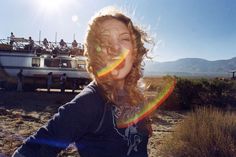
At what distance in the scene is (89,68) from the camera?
1731 mm

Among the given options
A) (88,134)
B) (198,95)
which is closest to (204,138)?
(88,134)

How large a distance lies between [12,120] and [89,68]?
347 inches

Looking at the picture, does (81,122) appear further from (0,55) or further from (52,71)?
(0,55)

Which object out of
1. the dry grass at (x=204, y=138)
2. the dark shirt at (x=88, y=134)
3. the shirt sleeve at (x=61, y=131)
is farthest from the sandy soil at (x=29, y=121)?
the shirt sleeve at (x=61, y=131)

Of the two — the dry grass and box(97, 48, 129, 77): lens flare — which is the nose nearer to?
box(97, 48, 129, 77): lens flare

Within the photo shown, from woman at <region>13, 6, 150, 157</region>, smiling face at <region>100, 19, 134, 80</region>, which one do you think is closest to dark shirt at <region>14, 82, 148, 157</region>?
woman at <region>13, 6, 150, 157</region>

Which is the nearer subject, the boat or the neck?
the neck

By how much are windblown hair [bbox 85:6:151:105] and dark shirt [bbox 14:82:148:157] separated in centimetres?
7

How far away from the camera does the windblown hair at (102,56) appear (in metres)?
1.69

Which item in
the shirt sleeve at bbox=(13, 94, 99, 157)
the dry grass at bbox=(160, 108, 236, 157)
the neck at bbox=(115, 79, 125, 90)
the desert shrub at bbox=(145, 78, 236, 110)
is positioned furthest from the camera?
the desert shrub at bbox=(145, 78, 236, 110)

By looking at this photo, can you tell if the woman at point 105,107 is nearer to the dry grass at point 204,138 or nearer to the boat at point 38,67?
the dry grass at point 204,138

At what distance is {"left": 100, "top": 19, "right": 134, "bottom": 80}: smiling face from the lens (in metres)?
1.69

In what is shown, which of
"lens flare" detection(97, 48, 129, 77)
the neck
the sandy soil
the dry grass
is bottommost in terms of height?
the sandy soil

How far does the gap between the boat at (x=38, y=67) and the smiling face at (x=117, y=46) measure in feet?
61.4
